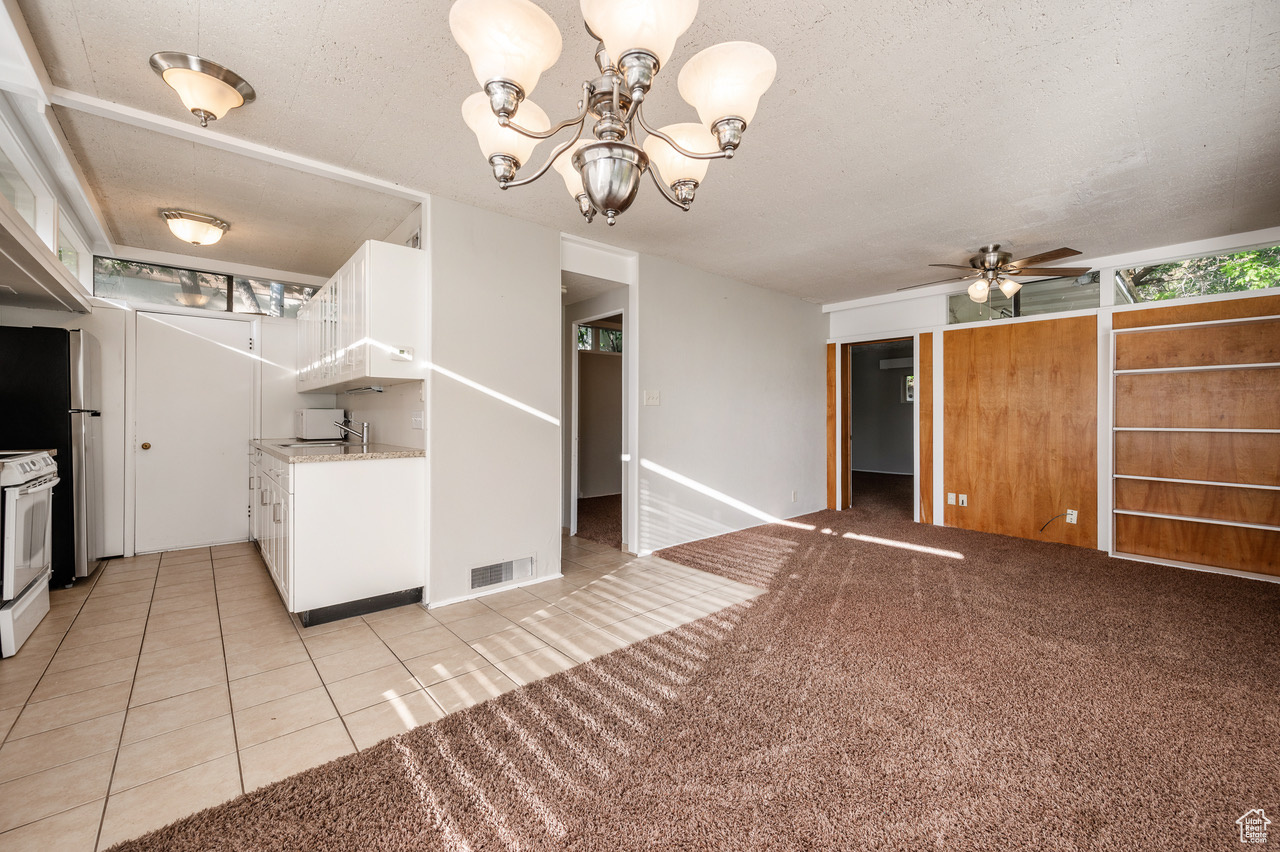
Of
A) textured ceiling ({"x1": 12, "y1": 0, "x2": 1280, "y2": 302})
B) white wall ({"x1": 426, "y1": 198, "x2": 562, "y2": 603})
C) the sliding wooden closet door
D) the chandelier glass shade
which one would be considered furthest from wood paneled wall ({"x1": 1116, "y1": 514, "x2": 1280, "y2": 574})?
the chandelier glass shade

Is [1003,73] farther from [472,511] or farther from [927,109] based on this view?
[472,511]

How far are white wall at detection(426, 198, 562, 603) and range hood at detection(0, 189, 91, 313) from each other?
1751 mm

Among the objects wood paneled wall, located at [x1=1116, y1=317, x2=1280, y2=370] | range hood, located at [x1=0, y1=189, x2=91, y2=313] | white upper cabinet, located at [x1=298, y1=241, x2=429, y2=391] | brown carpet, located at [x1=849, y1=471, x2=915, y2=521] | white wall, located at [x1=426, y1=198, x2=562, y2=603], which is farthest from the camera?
brown carpet, located at [x1=849, y1=471, x2=915, y2=521]

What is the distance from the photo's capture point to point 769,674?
2.31 m

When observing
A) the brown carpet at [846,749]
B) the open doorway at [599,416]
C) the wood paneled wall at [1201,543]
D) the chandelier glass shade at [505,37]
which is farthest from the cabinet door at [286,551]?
the wood paneled wall at [1201,543]

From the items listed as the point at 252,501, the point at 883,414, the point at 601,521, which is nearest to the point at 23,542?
the point at 252,501

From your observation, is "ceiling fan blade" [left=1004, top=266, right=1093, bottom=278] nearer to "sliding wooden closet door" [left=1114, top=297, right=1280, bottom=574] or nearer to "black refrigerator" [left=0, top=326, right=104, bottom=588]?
"sliding wooden closet door" [left=1114, top=297, right=1280, bottom=574]

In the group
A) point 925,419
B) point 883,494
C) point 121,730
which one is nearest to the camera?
point 121,730

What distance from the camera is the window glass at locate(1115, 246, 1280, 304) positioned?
3785 mm

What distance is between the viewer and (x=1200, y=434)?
13.0 feet

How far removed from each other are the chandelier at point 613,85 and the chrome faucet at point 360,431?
3115mm

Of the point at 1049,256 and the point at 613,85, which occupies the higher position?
the point at 1049,256

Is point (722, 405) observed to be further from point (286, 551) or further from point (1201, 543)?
point (1201, 543)

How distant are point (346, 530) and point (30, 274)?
2.26 meters
